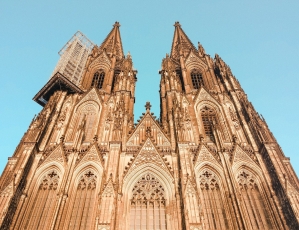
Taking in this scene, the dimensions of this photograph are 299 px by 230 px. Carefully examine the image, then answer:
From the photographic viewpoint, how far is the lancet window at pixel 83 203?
16641 millimetres

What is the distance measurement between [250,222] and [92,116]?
14390mm

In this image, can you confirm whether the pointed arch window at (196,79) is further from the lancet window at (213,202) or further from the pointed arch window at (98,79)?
the lancet window at (213,202)

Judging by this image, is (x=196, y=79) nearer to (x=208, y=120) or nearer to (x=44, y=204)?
(x=208, y=120)

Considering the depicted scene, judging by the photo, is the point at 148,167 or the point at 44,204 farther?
the point at 148,167

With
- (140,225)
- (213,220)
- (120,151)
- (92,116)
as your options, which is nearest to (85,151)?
(120,151)

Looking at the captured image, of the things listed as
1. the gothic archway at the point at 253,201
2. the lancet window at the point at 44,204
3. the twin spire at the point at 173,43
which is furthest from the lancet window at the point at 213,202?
the twin spire at the point at 173,43

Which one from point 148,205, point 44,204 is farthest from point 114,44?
point 148,205

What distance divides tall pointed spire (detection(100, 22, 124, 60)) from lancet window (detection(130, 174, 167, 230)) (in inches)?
778

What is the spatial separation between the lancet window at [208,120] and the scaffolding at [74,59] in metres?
12.6

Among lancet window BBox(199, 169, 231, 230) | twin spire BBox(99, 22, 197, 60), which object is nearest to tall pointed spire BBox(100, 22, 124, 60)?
twin spire BBox(99, 22, 197, 60)

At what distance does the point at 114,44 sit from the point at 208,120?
18598mm

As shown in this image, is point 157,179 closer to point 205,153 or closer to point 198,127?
point 205,153

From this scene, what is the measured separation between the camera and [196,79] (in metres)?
29.7

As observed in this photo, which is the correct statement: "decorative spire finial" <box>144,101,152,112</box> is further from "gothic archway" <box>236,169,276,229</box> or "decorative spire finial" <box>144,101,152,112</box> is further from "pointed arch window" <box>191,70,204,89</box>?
"gothic archway" <box>236,169,276,229</box>
